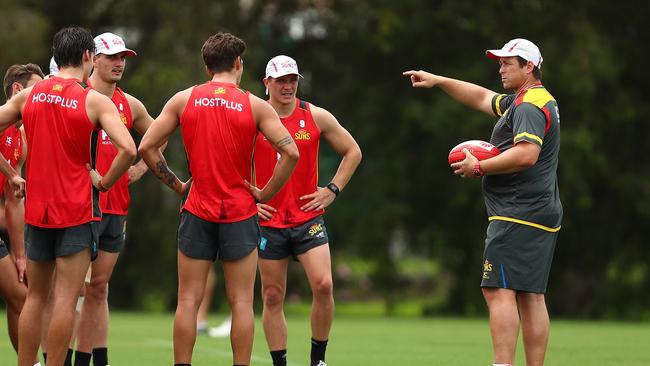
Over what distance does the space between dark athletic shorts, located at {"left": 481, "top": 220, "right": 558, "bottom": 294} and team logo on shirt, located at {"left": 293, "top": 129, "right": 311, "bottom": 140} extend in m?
2.06

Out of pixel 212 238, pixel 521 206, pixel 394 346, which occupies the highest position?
pixel 521 206

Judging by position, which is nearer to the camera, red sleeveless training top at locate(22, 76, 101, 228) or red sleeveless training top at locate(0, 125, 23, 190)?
red sleeveless training top at locate(22, 76, 101, 228)

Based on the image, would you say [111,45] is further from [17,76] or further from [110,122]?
[110,122]

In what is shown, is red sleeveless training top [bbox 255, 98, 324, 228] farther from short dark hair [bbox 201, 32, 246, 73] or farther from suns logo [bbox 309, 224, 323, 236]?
short dark hair [bbox 201, 32, 246, 73]

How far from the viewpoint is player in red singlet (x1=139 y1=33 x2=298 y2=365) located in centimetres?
844

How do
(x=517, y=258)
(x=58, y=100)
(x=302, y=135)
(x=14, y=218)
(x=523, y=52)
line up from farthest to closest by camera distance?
(x=302, y=135) < (x=14, y=218) < (x=523, y=52) < (x=517, y=258) < (x=58, y=100)

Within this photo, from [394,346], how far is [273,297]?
5.00 m

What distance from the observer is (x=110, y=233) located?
1008 centimetres

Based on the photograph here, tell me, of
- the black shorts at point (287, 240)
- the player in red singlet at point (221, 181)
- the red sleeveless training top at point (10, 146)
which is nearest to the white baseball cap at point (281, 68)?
the black shorts at point (287, 240)

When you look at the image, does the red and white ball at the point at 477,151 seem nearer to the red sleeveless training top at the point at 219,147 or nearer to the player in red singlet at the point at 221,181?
the player in red singlet at the point at 221,181

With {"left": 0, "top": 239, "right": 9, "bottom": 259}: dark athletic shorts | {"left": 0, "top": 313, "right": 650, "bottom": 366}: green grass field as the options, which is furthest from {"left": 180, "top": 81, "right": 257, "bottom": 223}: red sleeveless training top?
{"left": 0, "top": 313, "right": 650, "bottom": 366}: green grass field

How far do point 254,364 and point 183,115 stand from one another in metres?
3.98

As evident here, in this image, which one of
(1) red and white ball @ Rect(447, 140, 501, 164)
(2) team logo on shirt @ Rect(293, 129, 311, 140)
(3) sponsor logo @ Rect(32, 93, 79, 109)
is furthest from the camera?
(2) team logo on shirt @ Rect(293, 129, 311, 140)

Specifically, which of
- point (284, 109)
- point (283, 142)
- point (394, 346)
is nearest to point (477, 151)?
point (283, 142)
